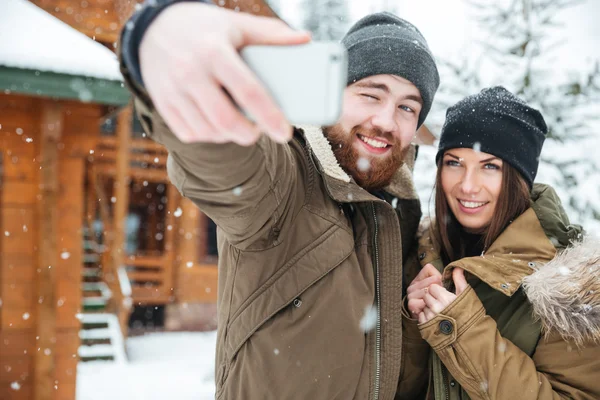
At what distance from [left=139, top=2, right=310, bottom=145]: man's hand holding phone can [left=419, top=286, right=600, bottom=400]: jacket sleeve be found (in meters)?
1.43

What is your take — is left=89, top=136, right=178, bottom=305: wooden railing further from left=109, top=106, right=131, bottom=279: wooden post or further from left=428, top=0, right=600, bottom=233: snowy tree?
left=428, top=0, right=600, bottom=233: snowy tree

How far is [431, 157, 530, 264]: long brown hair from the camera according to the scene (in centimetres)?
232

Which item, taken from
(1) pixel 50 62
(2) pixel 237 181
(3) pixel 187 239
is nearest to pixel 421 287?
(2) pixel 237 181

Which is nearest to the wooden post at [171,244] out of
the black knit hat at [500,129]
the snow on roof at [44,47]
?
the snow on roof at [44,47]

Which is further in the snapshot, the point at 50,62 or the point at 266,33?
the point at 50,62

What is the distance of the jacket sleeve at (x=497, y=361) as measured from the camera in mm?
1808

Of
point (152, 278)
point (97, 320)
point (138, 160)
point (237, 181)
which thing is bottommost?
point (152, 278)

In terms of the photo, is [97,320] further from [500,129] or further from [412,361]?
[500,129]

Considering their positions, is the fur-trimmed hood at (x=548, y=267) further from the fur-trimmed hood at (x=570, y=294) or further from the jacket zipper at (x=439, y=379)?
→ the jacket zipper at (x=439, y=379)

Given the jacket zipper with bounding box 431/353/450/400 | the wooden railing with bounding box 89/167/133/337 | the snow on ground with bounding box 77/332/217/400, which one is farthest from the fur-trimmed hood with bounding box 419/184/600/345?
the wooden railing with bounding box 89/167/133/337

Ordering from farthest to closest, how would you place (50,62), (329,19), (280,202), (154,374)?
(329,19), (154,374), (50,62), (280,202)

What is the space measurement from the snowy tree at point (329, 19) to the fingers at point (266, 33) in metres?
20.0

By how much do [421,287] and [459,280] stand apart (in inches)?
6.0

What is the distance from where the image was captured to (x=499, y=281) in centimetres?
195
